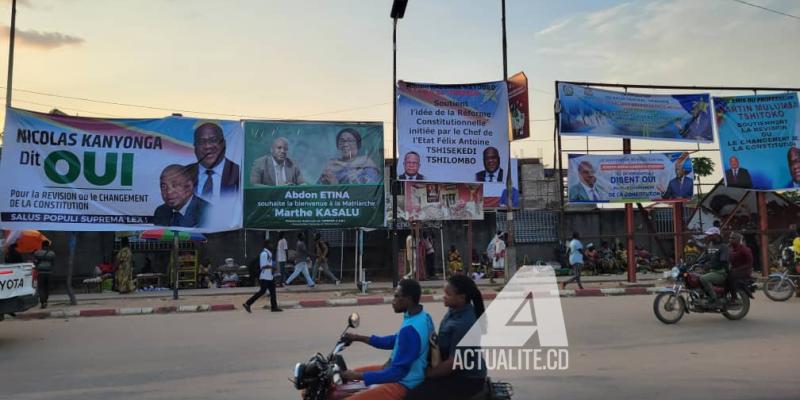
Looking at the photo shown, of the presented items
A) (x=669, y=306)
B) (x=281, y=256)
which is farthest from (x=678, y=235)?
(x=281, y=256)

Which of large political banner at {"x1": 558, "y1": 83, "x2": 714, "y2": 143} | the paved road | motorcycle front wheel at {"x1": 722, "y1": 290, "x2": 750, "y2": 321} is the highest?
large political banner at {"x1": 558, "y1": 83, "x2": 714, "y2": 143}

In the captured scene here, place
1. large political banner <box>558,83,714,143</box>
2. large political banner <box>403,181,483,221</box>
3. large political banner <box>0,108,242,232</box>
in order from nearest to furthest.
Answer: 1. large political banner <box>0,108,242,232</box>
2. large political banner <box>403,181,483,221</box>
3. large political banner <box>558,83,714,143</box>

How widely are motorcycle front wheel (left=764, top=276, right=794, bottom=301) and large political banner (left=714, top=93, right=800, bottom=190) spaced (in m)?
7.16

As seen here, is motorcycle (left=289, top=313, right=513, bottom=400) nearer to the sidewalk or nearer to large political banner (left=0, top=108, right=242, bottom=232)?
the sidewalk

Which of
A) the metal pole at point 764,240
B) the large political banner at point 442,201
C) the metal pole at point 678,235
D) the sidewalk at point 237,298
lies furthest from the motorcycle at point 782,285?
the large political banner at point 442,201

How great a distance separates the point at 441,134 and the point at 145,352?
1077 cm

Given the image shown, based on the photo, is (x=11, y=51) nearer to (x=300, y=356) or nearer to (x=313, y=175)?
(x=313, y=175)

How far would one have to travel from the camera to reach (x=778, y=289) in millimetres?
13211

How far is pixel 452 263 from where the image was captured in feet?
69.8

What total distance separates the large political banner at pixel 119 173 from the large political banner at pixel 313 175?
56 centimetres

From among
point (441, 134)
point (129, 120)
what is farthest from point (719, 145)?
point (129, 120)

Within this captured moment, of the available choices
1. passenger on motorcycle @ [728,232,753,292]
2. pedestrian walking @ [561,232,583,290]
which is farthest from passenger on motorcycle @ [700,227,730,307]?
pedestrian walking @ [561,232,583,290]

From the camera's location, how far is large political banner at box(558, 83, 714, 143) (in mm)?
18688

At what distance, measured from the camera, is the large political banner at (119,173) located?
47.7ft
